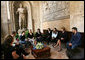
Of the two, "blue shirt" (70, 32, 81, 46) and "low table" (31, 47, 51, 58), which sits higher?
"blue shirt" (70, 32, 81, 46)

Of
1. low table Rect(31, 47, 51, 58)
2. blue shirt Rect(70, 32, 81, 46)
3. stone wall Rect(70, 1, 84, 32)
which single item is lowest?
low table Rect(31, 47, 51, 58)

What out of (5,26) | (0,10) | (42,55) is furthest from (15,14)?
(42,55)

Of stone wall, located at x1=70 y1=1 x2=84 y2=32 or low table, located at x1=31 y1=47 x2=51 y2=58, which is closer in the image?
low table, located at x1=31 y1=47 x2=51 y2=58

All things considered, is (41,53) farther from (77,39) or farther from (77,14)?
(77,14)

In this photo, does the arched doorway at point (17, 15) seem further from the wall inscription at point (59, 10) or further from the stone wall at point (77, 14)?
the stone wall at point (77, 14)

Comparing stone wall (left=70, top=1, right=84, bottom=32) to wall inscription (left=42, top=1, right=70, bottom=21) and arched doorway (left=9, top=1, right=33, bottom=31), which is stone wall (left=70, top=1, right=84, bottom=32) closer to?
wall inscription (left=42, top=1, right=70, bottom=21)

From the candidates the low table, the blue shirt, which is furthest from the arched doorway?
the blue shirt

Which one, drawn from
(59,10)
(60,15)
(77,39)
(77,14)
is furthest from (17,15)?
(77,39)

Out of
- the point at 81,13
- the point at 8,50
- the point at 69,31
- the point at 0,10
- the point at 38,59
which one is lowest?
Answer: the point at 38,59

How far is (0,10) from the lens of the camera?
5129 millimetres

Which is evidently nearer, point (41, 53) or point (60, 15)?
point (41, 53)

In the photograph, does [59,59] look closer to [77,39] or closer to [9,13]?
[77,39]

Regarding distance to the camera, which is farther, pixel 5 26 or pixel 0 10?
pixel 5 26

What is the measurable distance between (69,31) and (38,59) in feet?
6.94
